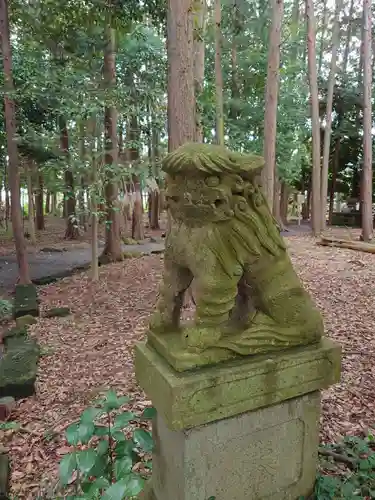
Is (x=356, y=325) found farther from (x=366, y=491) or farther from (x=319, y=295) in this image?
(x=366, y=491)

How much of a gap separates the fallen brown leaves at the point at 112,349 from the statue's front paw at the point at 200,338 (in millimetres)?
1578

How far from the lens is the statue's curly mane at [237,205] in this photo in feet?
5.88

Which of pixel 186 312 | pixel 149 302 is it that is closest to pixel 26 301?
pixel 149 302

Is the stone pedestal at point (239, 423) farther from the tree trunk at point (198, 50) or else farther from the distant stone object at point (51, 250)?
the distant stone object at point (51, 250)

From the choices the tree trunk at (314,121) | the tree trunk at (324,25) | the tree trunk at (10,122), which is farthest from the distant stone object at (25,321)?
the tree trunk at (324,25)

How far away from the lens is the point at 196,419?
179 cm

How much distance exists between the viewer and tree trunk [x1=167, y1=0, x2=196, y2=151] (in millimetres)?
4598

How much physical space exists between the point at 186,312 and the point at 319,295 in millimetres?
2114

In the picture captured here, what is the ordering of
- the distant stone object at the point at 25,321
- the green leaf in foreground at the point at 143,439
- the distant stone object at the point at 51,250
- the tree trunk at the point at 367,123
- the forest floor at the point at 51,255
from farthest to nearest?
1. the distant stone object at the point at 51,250
2. the tree trunk at the point at 367,123
3. the forest floor at the point at 51,255
4. the distant stone object at the point at 25,321
5. the green leaf in foreground at the point at 143,439

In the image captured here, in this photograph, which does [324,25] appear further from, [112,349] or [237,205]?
[237,205]

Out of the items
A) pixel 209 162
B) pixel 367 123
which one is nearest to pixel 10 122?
pixel 209 162

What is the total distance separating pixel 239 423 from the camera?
1.96m

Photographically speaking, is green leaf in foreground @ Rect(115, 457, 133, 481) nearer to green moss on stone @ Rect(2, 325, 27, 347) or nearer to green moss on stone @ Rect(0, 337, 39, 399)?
green moss on stone @ Rect(0, 337, 39, 399)

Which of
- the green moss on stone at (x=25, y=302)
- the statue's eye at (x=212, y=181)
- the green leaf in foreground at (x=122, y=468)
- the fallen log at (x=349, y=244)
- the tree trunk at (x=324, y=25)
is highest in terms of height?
the tree trunk at (x=324, y=25)
